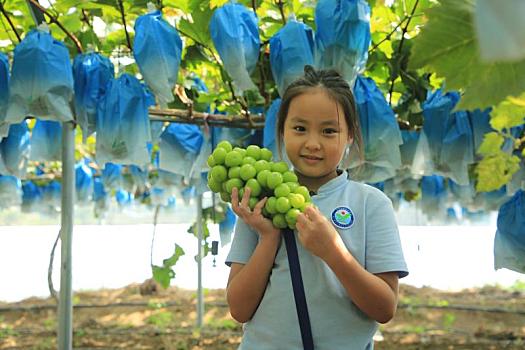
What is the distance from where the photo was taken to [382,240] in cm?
122

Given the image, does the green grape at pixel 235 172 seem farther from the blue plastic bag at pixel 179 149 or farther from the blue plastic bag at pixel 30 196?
the blue plastic bag at pixel 30 196

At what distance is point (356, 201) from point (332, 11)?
1172 millimetres

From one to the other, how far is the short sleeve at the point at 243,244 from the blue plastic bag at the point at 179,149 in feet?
8.15

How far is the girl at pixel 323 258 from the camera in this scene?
45.3 inches

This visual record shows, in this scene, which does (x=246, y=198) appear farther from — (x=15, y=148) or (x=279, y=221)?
(x=15, y=148)

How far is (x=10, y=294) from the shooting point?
→ 32.5ft

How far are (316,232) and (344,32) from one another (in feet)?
4.26

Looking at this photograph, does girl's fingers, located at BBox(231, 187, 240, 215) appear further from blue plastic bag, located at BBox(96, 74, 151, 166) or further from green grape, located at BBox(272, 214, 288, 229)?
blue plastic bag, located at BBox(96, 74, 151, 166)

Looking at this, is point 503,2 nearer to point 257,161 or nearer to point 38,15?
point 257,161

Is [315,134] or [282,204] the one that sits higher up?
[315,134]

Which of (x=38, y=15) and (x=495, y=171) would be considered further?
(x=38, y=15)

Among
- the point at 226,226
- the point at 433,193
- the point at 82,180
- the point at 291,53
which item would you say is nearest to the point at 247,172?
the point at 291,53

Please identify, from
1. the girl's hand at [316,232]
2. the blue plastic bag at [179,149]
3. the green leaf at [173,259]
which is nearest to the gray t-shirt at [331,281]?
the girl's hand at [316,232]

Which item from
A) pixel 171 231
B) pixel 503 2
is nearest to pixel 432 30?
pixel 503 2
